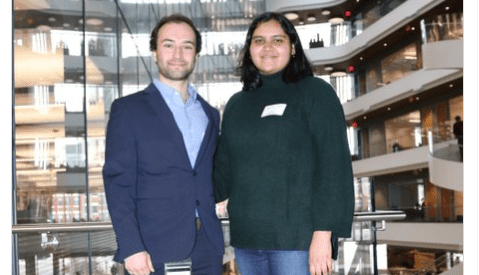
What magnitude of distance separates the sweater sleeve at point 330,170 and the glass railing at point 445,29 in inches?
531

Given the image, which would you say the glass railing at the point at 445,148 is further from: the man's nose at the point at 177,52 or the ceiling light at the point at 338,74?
the man's nose at the point at 177,52

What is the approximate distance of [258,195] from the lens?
1.98m

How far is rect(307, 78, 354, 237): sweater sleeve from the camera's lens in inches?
75.0

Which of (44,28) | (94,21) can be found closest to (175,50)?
(44,28)

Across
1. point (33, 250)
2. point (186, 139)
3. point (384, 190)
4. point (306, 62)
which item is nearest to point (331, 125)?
point (306, 62)

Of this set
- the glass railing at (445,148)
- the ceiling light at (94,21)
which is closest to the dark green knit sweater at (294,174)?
the ceiling light at (94,21)

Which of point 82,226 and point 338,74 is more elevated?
point 338,74

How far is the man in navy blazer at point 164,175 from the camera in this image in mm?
1856

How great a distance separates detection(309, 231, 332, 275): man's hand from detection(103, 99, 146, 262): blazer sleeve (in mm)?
530

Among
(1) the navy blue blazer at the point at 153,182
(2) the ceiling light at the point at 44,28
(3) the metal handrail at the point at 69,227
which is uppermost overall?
(2) the ceiling light at the point at 44,28

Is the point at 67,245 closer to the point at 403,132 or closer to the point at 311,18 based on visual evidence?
the point at 403,132

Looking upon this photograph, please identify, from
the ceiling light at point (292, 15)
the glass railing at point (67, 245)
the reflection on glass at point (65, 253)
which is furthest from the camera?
the ceiling light at point (292, 15)

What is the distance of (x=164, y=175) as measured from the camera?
192 centimetres

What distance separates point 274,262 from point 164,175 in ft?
1.51
